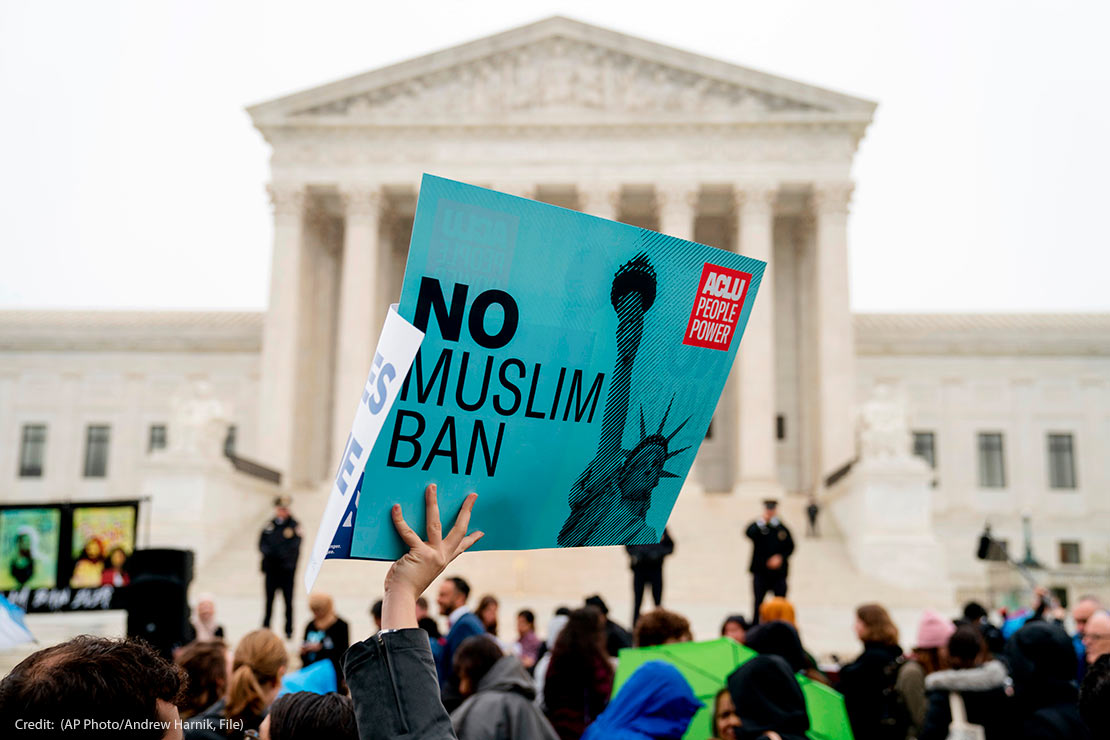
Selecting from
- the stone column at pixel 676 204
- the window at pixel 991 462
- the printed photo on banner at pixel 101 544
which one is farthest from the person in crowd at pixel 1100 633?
the window at pixel 991 462

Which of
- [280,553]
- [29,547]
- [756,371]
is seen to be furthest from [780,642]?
[756,371]

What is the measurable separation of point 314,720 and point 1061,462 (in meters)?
49.1

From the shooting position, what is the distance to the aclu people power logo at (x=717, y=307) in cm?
312

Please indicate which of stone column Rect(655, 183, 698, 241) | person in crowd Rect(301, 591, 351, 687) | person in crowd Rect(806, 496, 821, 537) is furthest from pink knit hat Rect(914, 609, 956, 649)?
stone column Rect(655, 183, 698, 241)

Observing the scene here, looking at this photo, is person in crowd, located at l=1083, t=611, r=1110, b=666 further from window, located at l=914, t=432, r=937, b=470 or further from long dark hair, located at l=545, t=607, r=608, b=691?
window, located at l=914, t=432, r=937, b=470

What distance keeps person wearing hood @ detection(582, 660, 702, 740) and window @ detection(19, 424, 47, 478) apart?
48.9 meters

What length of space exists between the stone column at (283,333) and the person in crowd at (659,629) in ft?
105

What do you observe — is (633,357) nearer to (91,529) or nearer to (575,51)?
(91,529)

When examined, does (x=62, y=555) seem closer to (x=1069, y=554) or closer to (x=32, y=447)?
(x=32, y=447)

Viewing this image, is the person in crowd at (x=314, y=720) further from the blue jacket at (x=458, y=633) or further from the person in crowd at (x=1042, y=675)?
the blue jacket at (x=458, y=633)

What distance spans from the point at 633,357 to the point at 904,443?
27025 millimetres

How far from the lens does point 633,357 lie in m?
3.06

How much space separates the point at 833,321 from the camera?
38.3 meters

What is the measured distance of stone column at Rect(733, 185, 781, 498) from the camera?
122 feet
